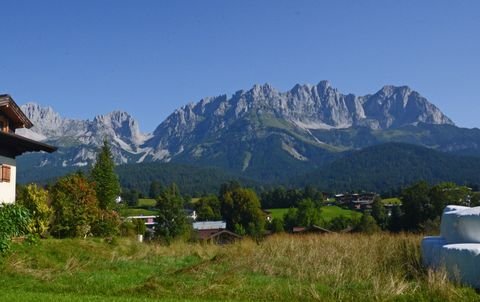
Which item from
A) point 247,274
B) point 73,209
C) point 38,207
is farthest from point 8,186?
point 247,274

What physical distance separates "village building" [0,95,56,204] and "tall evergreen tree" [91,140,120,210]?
50.0 ft

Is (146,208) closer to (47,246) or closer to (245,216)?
(245,216)

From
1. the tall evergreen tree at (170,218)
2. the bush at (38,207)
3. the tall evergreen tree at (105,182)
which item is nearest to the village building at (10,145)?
the bush at (38,207)

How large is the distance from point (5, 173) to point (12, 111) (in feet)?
11.1

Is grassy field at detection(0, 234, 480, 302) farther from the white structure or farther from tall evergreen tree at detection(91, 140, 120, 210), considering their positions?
tall evergreen tree at detection(91, 140, 120, 210)

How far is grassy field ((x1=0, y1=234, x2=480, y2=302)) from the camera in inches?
452

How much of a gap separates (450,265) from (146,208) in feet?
446

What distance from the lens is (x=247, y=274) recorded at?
14.8 m

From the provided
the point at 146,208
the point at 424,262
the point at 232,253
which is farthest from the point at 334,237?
the point at 146,208

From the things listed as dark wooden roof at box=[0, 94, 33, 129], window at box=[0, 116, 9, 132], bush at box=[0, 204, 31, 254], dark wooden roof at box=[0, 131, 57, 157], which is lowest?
bush at box=[0, 204, 31, 254]

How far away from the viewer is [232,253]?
19953mm

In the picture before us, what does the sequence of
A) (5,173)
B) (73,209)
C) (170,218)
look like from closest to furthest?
(5,173), (73,209), (170,218)

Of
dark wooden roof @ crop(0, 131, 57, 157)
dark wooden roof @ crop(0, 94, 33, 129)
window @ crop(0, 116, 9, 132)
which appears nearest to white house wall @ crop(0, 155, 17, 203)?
dark wooden roof @ crop(0, 131, 57, 157)

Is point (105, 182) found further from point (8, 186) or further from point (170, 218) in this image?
point (170, 218)
